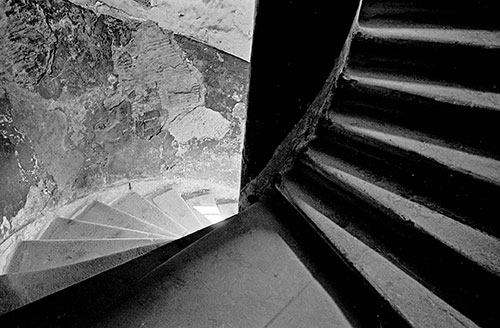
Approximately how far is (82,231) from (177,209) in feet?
3.39

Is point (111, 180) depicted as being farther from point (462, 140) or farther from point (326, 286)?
point (462, 140)

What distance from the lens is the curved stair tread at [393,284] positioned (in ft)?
3.08

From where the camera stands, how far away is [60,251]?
108 inches

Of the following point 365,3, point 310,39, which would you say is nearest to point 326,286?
point 310,39

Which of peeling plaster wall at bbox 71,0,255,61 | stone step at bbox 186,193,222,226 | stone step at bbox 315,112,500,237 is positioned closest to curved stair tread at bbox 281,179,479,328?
stone step at bbox 315,112,500,237

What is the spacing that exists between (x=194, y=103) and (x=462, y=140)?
116 inches

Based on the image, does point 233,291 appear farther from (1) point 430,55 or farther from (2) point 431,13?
(2) point 431,13

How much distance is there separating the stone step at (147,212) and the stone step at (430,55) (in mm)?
2505

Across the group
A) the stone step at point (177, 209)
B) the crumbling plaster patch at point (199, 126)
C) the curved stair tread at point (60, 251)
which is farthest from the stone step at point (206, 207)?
the curved stair tread at point (60, 251)

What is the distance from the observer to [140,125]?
3666mm

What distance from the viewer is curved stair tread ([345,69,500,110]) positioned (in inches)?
45.6

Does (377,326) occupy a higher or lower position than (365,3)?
lower

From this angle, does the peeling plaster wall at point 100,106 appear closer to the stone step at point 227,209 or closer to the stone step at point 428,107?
the stone step at point 227,209

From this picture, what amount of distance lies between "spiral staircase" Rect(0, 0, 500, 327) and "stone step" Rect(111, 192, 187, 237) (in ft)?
6.05
